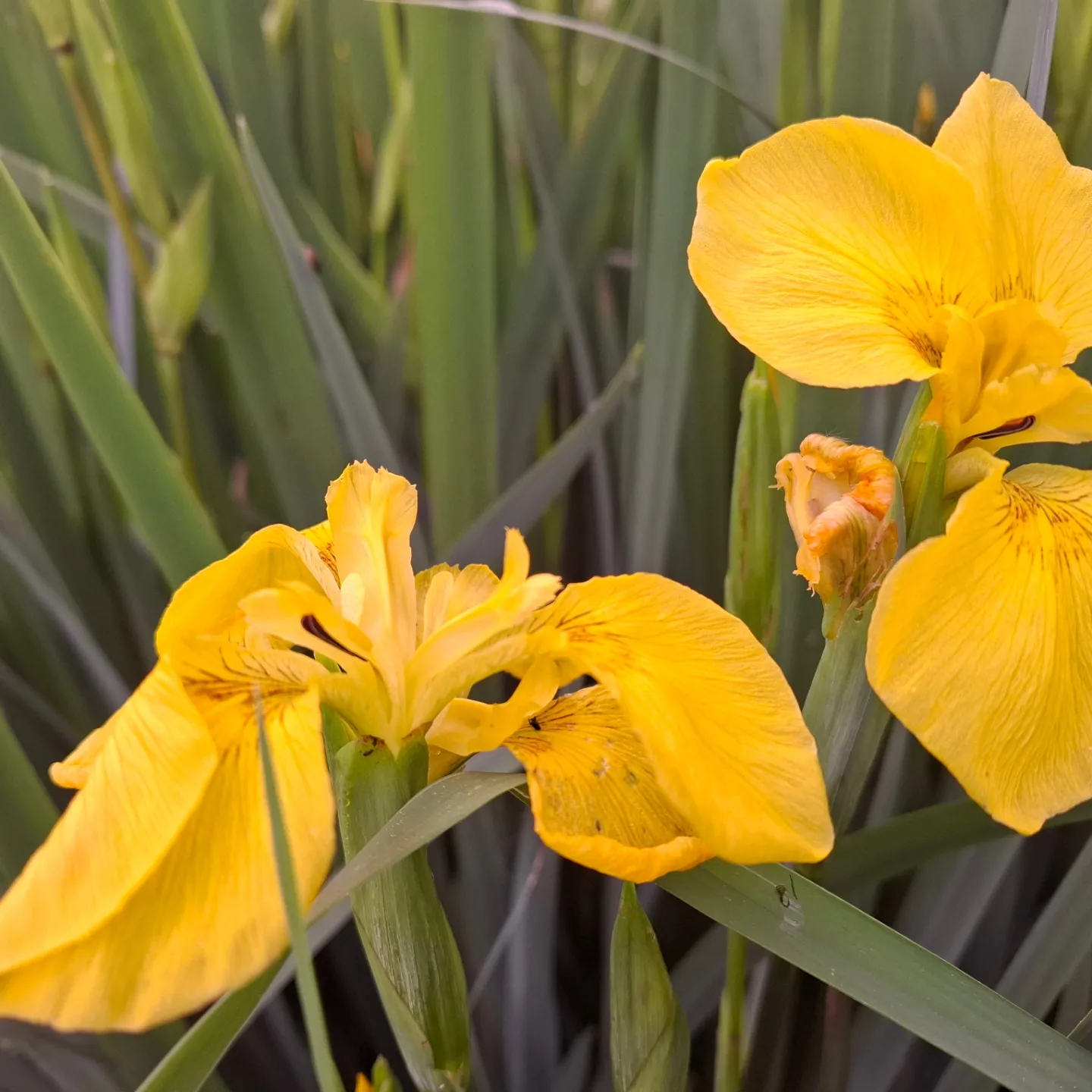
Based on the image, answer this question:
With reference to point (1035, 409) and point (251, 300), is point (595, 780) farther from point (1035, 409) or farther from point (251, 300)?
point (251, 300)

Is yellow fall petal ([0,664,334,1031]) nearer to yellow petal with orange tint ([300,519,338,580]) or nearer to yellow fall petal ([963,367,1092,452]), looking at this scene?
yellow petal with orange tint ([300,519,338,580])

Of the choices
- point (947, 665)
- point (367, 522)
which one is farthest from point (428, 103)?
point (947, 665)

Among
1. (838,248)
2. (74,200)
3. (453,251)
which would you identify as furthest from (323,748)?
(74,200)

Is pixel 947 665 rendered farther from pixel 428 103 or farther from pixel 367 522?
pixel 428 103

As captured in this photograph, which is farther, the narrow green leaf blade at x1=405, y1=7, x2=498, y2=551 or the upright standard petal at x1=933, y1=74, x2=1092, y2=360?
the narrow green leaf blade at x1=405, y1=7, x2=498, y2=551

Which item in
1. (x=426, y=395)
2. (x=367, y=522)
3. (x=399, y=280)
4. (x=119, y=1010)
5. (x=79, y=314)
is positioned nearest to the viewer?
(x=119, y=1010)

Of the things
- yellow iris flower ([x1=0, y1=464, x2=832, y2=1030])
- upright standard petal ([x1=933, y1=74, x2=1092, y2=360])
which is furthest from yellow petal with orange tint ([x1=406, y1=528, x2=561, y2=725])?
upright standard petal ([x1=933, y1=74, x2=1092, y2=360])
